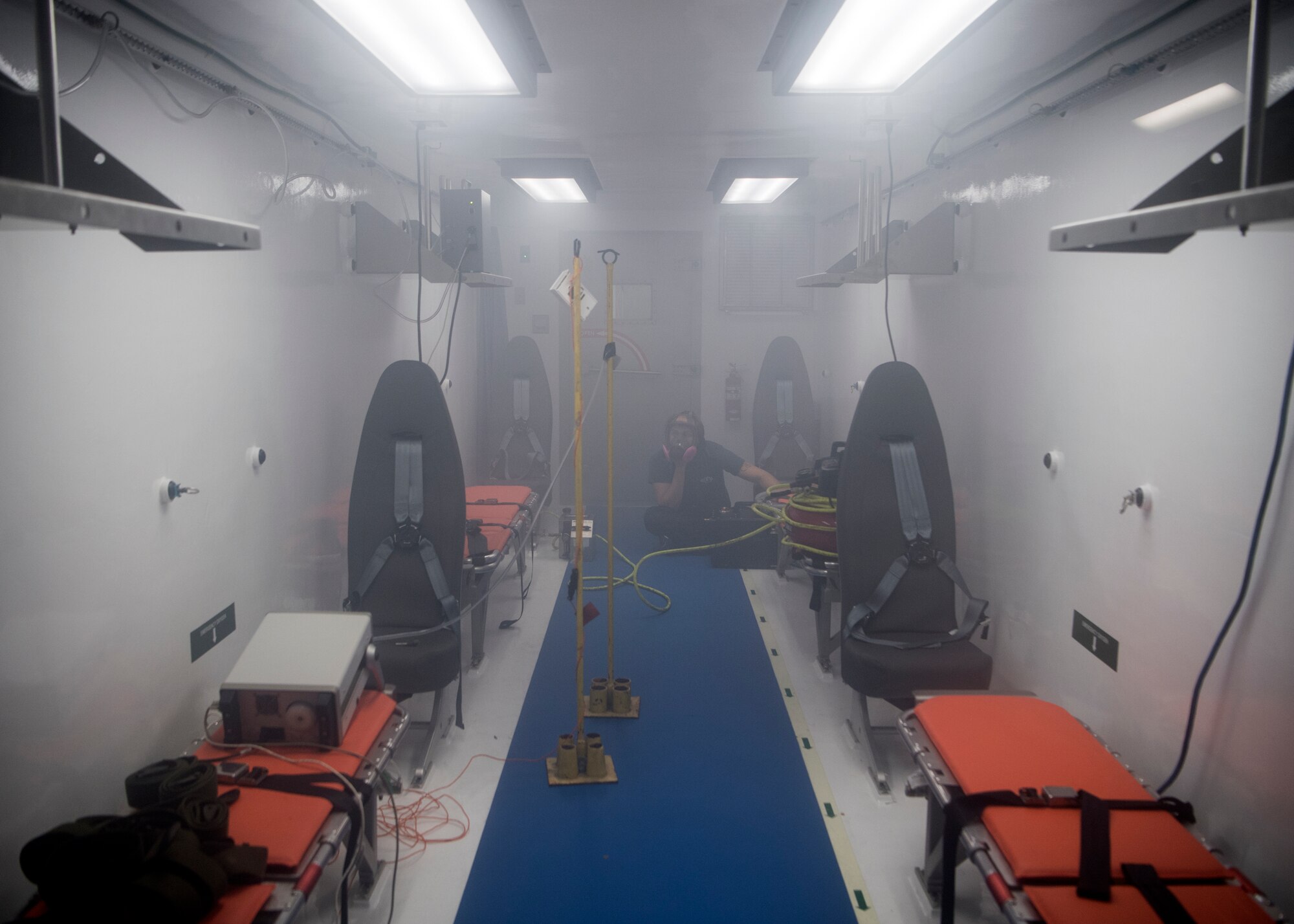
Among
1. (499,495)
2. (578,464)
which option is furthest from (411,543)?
(499,495)

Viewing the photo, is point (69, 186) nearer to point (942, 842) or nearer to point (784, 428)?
point (942, 842)

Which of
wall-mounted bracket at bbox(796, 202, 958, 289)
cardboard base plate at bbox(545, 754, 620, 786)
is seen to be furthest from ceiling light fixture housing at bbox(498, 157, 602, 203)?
cardboard base plate at bbox(545, 754, 620, 786)

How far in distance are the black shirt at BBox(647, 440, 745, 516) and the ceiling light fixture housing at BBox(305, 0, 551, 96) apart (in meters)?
2.89

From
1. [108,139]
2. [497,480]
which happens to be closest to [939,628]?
[108,139]

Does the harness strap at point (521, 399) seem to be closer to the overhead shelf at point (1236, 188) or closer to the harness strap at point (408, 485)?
the harness strap at point (408, 485)

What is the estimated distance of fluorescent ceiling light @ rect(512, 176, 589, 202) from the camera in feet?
15.1

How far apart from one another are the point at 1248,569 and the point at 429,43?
2430mm

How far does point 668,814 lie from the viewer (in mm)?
2393

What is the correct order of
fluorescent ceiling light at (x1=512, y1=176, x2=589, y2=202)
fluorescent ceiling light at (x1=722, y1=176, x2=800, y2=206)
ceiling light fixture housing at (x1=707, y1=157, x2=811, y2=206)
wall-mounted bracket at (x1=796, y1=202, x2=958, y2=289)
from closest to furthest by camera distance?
1. wall-mounted bracket at (x1=796, y1=202, x2=958, y2=289)
2. ceiling light fixture housing at (x1=707, y1=157, x2=811, y2=206)
3. fluorescent ceiling light at (x1=722, y1=176, x2=800, y2=206)
4. fluorescent ceiling light at (x1=512, y1=176, x2=589, y2=202)

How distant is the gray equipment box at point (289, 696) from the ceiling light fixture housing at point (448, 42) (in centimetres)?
166

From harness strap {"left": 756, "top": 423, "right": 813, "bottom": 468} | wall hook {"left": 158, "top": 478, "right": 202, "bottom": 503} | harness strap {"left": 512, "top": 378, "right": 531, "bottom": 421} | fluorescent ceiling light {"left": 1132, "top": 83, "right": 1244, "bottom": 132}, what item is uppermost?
fluorescent ceiling light {"left": 1132, "top": 83, "right": 1244, "bottom": 132}

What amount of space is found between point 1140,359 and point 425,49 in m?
2.17

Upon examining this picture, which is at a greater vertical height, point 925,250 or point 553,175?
point 553,175

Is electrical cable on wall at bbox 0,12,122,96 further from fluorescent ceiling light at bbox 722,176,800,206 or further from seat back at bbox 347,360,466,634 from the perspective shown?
fluorescent ceiling light at bbox 722,176,800,206
